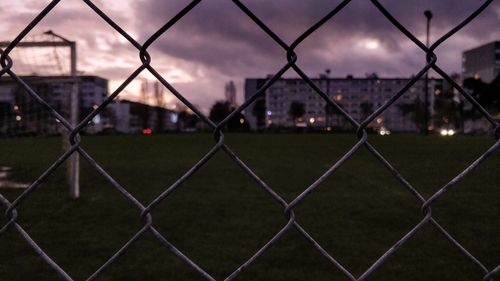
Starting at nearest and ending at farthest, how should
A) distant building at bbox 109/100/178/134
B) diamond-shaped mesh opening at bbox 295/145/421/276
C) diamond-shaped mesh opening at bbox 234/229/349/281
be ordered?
1. diamond-shaped mesh opening at bbox 234/229/349/281
2. diamond-shaped mesh opening at bbox 295/145/421/276
3. distant building at bbox 109/100/178/134

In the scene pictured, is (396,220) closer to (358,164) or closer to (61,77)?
(61,77)

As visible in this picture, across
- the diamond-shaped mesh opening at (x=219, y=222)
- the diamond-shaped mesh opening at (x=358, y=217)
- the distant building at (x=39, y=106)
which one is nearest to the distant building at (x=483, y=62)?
the distant building at (x=39, y=106)

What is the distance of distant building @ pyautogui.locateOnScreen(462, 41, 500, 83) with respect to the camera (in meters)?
92.6

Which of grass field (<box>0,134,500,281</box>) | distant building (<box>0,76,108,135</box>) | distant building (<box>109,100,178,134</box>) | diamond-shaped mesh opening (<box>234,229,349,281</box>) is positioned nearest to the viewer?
diamond-shaped mesh opening (<box>234,229,349,281</box>)

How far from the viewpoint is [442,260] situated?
3.81m

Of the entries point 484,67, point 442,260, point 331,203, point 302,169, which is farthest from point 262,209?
point 484,67

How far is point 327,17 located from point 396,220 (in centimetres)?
496

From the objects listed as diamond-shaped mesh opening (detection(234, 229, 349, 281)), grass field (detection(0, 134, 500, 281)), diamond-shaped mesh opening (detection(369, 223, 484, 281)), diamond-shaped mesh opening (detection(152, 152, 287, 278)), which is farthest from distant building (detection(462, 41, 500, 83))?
diamond-shaped mesh opening (detection(234, 229, 349, 281))

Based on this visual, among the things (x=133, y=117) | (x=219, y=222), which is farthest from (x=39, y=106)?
(x=133, y=117)

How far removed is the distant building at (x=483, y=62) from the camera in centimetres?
9262

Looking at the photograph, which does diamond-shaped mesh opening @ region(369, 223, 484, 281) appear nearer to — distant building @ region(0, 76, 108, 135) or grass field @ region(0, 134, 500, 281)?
grass field @ region(0, 134, 500, 281)

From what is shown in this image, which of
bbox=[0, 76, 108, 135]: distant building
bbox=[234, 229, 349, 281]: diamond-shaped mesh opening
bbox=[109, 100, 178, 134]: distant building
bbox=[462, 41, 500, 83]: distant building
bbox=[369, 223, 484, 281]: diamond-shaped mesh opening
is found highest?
bbox=[462, 41, 500, 83]: distant building

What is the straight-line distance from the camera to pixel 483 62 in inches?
3853

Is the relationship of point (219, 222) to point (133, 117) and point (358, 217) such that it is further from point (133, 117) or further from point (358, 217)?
point (133, 117)
